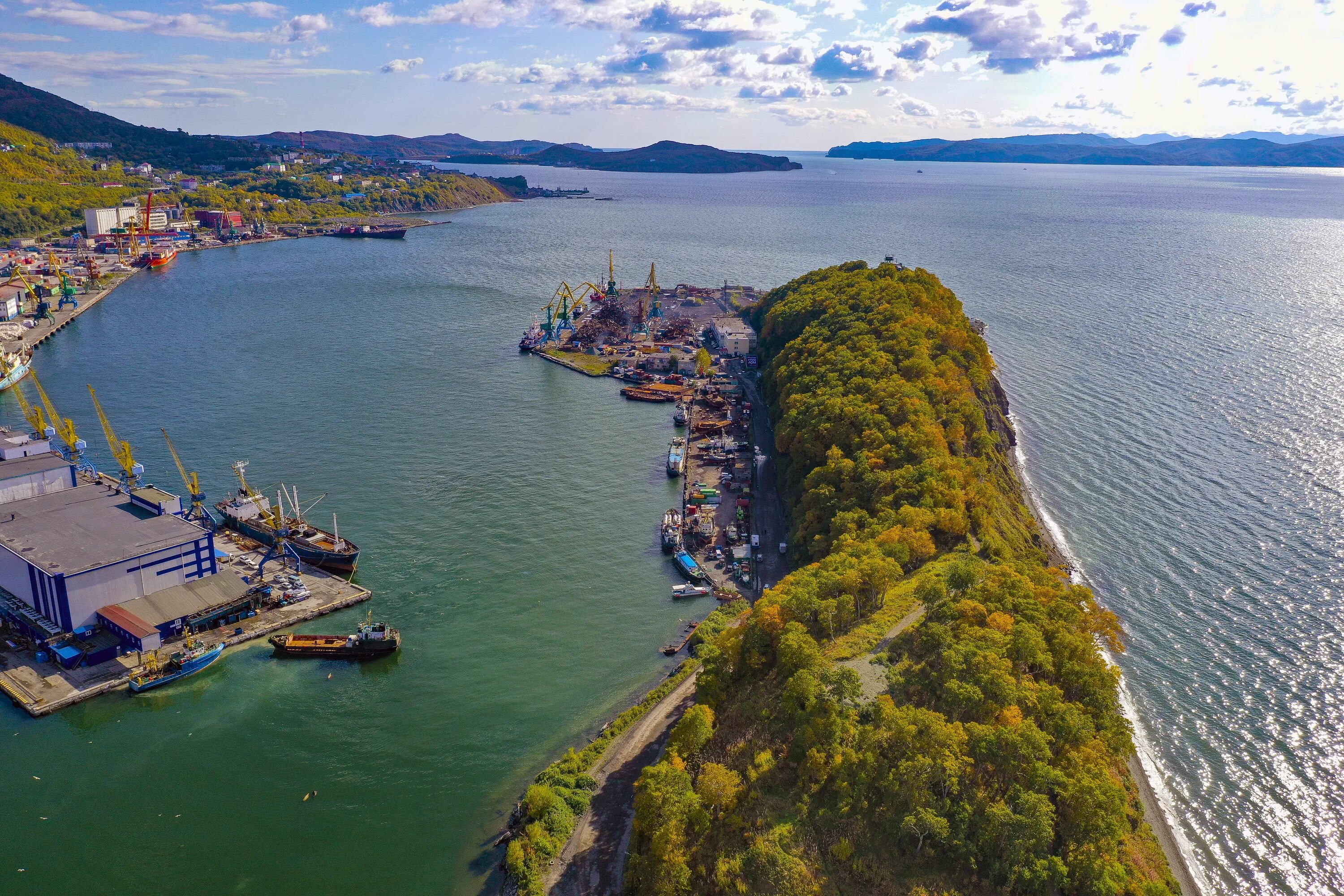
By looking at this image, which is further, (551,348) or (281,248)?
(281,248)

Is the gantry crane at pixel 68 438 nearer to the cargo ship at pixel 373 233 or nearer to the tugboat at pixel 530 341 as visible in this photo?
the tugboat at pixel 530 341

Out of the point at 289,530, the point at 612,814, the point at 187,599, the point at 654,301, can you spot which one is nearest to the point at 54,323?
the point at 654,301

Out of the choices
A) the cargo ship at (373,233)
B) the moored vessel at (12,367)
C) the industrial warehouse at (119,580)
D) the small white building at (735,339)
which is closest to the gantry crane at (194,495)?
the industrial warehouse at (119,580)

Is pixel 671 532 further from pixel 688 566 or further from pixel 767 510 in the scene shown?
pixel 767 510

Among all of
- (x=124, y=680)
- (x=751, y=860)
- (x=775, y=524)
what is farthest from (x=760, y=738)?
(x=124, y=680)

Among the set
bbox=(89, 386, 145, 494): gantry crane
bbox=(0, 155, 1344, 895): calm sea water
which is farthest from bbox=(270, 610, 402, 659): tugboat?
bbox=(89, 386, 145, 494): gantry crane

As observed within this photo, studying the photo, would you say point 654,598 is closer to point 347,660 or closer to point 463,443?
point 347,660

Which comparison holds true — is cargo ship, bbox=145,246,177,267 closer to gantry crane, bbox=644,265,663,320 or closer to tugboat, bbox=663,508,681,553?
gantry crane, bbox=644,265,663,320

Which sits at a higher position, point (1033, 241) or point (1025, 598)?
point (1033, 241)
